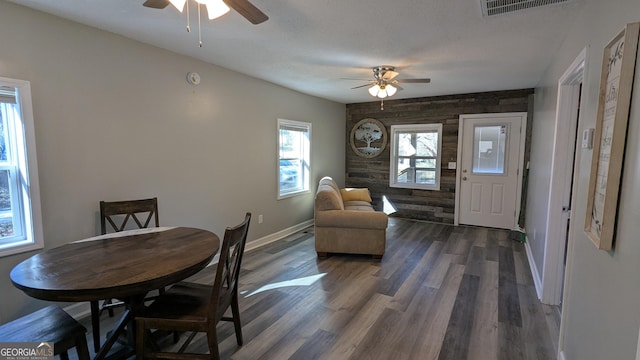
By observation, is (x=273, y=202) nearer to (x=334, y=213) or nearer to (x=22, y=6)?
(x=334, y=213)

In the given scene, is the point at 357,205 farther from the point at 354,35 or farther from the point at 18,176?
the point at 18,176

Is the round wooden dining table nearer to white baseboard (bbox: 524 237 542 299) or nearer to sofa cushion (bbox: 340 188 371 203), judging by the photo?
white baseboard (bbox: 524 237 542 299)

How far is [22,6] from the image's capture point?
7.00 ft

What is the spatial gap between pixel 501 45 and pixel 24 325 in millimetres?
3974

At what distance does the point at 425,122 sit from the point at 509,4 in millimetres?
3830

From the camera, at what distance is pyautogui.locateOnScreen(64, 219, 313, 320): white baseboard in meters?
2.50

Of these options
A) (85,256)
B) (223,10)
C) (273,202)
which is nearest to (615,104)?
(223,10)

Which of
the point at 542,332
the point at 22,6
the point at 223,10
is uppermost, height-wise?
the point at 22,6

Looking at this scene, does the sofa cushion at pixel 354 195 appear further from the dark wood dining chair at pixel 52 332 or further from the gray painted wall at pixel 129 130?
the dark wood dining chair at pixel 52 332

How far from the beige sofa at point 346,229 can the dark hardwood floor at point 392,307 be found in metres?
0.15

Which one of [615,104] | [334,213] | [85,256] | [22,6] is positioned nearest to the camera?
[615,104]

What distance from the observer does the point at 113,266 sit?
1671 millimetres

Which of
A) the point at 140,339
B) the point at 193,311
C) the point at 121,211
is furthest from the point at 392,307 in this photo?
the point at 121,211

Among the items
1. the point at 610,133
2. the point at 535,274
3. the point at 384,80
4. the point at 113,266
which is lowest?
the point at 535,274
